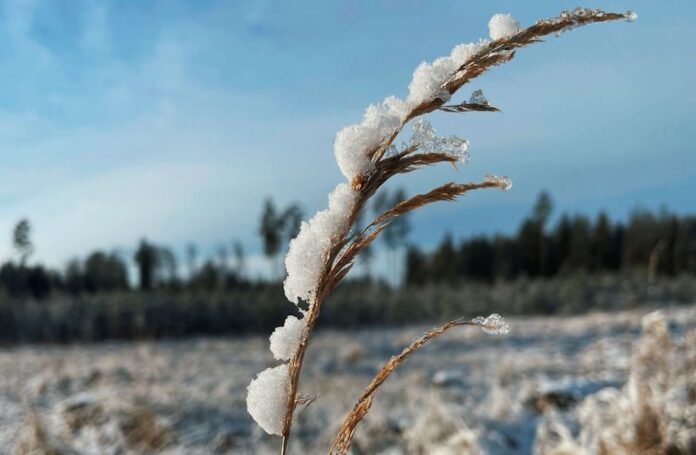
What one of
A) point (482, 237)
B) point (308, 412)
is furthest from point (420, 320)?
point (482, 237)

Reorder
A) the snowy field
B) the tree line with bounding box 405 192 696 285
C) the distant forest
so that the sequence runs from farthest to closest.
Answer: the tree line with bounding box 405 192 696 285 → the distant forest → the snowy field

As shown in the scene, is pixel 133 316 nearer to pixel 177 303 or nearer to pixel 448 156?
pixel 177 303

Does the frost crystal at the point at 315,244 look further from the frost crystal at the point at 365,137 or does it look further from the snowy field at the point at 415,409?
the snowy field at the point at 415,409

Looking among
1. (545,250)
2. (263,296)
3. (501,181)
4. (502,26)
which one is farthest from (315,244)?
(545,250)

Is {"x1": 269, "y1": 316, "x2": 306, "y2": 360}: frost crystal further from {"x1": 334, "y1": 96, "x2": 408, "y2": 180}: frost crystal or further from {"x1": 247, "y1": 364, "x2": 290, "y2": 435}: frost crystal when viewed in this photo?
{"x1": 334, "y1": 96, "x2": 408, "y2": 180}: frost crystal

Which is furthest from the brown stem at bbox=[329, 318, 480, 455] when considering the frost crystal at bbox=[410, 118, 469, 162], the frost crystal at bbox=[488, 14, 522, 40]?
the frost crystal at bbox=[488, 14, 522, 40]

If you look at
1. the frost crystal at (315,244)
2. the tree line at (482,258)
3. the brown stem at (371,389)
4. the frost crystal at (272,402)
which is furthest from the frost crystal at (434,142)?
the tree line at (482,258)
